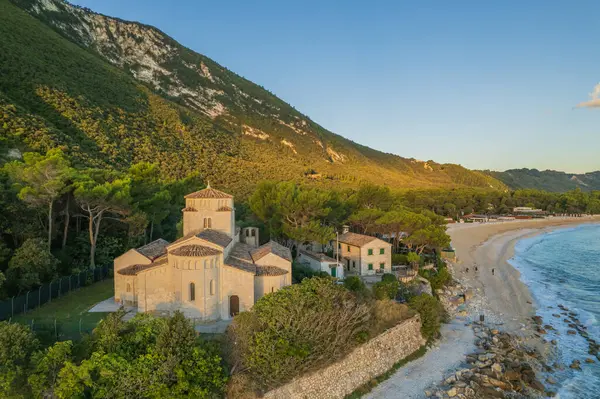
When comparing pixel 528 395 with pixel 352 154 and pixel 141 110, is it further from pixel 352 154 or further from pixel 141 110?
pixel 352 154

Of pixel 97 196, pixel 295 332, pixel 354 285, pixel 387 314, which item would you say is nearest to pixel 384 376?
pixel 387 314

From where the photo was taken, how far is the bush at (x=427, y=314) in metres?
25.1

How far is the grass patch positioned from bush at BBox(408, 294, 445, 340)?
1192 mm

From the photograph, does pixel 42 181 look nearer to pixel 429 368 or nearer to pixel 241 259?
pixel 241 259

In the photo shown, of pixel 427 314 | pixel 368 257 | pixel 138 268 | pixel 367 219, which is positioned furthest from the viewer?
pixel 367 219

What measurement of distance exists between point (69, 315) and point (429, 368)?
20.8 meters

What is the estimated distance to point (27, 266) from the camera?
21969 millimetres

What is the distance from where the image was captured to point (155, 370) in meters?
13.9

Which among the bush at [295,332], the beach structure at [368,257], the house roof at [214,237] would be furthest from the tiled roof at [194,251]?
the beach structure at [368,257]

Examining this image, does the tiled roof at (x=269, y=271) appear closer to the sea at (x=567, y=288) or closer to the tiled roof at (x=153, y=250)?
the tiled roof at (x=153, y=250)

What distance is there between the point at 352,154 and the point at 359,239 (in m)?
96.1

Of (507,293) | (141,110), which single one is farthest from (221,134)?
(507,293)

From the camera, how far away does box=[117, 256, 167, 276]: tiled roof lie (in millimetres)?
21934

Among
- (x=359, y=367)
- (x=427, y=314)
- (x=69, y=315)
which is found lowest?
(x=359, y=367)
